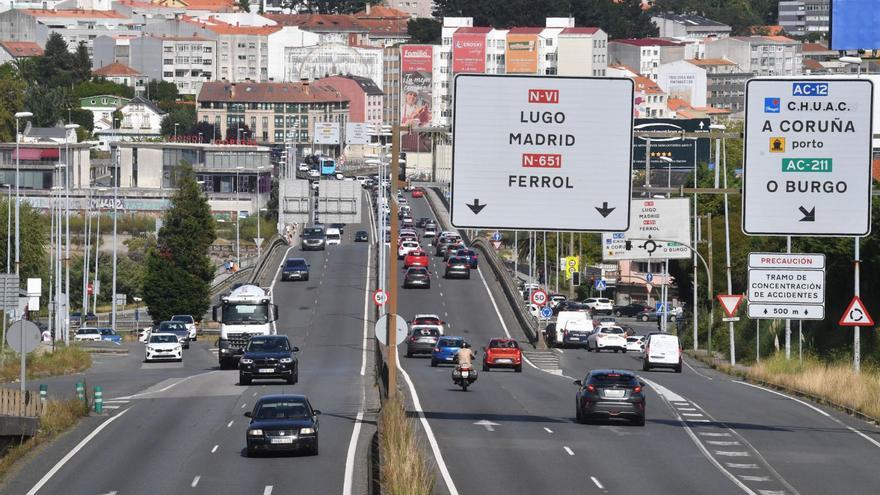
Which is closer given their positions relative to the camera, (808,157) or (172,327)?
(808,157)

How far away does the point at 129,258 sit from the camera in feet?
473

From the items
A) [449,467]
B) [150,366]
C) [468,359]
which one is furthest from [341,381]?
[449,467]

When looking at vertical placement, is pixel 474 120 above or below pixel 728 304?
above

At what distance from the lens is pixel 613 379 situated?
38000mm

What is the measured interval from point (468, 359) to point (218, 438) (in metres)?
12.9

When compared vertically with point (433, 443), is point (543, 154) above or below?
above

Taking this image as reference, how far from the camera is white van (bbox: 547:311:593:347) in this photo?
78.9 metres

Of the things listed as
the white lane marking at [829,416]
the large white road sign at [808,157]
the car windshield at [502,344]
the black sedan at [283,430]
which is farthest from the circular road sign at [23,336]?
the car windshield at [502,344]

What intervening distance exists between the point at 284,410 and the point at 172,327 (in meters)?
41.9

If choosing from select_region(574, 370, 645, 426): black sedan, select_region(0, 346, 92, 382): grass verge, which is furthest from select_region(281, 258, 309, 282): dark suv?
select_region(574, 370, 645, 426): black sedan

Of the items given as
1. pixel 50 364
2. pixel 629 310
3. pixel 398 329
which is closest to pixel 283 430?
pixel 398 329

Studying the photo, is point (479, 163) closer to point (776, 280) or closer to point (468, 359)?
point (776, 280)

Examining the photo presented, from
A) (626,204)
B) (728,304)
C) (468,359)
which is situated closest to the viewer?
(626,204)

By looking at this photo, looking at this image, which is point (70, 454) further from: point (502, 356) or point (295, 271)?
point (295, 271)
